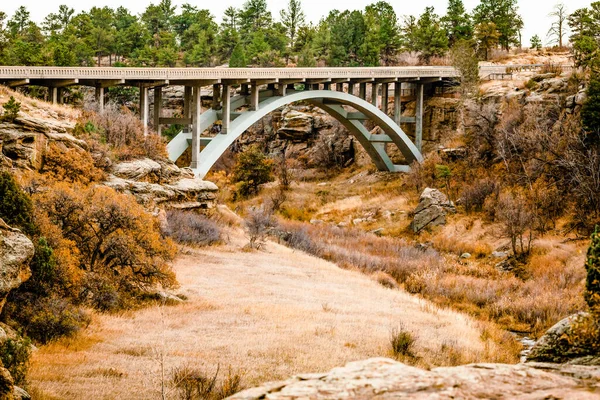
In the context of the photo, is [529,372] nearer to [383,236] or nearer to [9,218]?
[9,218]

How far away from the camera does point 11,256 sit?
10008mm

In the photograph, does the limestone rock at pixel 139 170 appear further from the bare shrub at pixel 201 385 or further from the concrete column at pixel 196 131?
the bare shrub at pixel 201 385

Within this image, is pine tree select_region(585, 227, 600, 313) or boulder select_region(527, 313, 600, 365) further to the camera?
pine tree select_region(585, 227, 600, 313)

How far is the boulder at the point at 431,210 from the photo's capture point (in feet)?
121

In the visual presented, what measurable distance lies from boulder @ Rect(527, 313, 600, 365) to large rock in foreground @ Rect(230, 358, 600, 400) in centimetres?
203

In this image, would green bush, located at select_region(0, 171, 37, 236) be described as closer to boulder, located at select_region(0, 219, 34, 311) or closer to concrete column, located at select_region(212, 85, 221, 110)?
boulder, located at select_region(0, 219, 34, 311)

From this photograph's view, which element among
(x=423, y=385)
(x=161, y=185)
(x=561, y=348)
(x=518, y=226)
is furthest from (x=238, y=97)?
(x=423, y=385)

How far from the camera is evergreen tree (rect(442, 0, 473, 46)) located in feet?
225

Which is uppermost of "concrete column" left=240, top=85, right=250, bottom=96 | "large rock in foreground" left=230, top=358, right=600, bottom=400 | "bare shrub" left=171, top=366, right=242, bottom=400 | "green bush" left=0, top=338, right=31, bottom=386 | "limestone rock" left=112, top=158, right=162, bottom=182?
"concrete column" left=240, top=85, right=250, bottom=96

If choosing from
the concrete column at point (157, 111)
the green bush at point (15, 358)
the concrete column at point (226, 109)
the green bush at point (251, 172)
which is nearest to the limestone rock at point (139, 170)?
the concrete column at point (157, 111)

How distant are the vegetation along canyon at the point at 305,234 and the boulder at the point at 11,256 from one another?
35 mm

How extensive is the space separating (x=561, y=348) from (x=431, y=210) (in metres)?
30.5

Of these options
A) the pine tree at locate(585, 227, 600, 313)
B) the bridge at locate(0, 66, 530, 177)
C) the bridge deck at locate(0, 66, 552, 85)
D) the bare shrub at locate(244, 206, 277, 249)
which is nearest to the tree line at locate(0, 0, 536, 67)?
the bridge at locate(0, 66, 530, 177)

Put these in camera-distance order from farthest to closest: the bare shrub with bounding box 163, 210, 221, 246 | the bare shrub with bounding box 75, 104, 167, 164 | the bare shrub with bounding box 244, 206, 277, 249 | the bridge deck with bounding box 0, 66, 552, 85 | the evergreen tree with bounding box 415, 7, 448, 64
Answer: the evergreen tree with bounding box 415, 7, 448, 64 → the bridge deck with bounding box 0, 66, 552, 85 → the bare shrub with bounding box 244, 206, 277, 249 → the bare shrub with bounding box 75, 104, 167, 164 → the bare shrub with bounding box 163, 210, 221, 246
